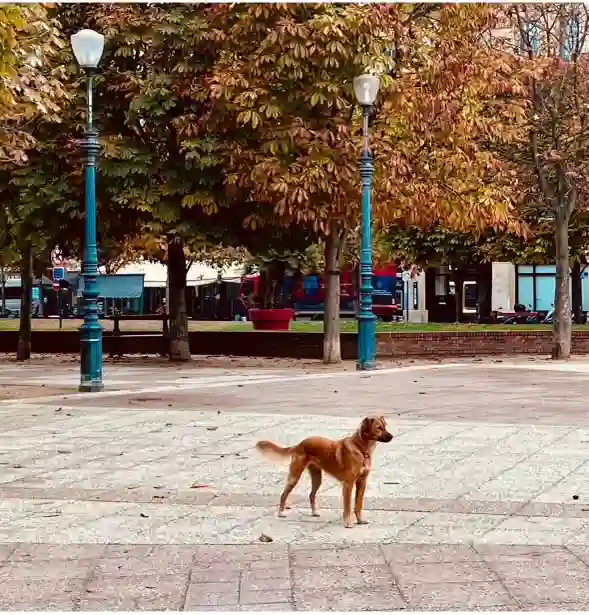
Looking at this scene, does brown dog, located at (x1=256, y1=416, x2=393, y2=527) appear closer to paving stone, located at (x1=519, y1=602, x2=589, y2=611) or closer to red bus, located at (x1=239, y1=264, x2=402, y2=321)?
paving stone, located at (x1=519, y1=602, x2=589, y2=611)

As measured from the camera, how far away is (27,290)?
23672mm

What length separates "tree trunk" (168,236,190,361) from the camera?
75.7 feet

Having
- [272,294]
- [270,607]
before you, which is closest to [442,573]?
[270,607]

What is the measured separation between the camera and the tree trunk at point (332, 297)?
21.3 meters

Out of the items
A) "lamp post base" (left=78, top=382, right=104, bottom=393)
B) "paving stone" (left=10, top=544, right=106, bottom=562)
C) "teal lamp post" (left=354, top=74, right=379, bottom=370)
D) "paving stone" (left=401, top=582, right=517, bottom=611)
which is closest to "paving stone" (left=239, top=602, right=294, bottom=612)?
"paving stone" (left=401, top=582, right=517, bottom=611)

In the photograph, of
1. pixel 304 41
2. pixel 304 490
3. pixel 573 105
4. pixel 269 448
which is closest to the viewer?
pixel 269 448

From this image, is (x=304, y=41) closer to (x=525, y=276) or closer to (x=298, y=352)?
(x=298, y=352)

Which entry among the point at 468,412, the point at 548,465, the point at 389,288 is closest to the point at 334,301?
the point at 468,412

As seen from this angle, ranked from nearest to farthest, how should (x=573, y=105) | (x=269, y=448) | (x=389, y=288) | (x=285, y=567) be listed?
(x=285, y=567), (x=269, y=448), (x=573, y=105), (x=389, y=288)

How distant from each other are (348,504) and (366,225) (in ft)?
43.3

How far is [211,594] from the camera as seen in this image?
4719mm

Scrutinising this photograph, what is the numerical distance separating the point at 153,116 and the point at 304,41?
141 inches

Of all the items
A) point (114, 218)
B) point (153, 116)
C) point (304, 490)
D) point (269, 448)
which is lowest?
point (304, 490)

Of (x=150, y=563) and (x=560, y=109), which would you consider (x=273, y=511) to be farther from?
(x=560, y=109)
